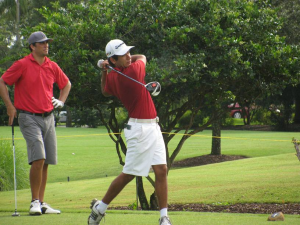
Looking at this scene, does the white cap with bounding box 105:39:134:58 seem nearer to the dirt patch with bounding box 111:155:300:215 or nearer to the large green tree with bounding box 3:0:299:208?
the large green tree with bounding box 3:0:299:208

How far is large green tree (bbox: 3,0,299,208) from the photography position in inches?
342

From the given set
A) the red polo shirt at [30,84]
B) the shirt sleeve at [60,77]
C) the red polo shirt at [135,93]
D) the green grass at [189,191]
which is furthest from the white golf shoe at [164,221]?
the shirt sleeve at [60,77]

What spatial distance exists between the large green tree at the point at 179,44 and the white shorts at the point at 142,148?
8.84ft

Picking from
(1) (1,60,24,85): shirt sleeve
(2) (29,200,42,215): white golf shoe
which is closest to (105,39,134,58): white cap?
(1) (1,60,24,85): shirt sleeve

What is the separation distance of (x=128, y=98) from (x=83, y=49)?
3627 millimetres

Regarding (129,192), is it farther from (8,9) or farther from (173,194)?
(8,9)

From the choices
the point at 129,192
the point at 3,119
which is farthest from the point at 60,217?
the point at 3,119

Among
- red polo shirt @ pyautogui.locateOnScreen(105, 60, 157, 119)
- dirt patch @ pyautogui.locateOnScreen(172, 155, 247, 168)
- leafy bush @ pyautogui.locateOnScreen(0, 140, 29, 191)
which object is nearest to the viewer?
red polo shirt @ pyautogui.locateOnScreen(105, 60, 157, 119)

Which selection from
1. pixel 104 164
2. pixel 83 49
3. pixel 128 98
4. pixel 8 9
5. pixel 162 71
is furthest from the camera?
pixel 8 9

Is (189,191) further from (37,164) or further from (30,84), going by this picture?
(30,84)

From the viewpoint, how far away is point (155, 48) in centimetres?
912

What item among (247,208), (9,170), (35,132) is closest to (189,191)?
(247,208)

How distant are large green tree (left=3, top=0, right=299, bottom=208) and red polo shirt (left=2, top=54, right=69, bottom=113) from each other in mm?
1847

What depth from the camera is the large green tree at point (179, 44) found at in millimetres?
8688
